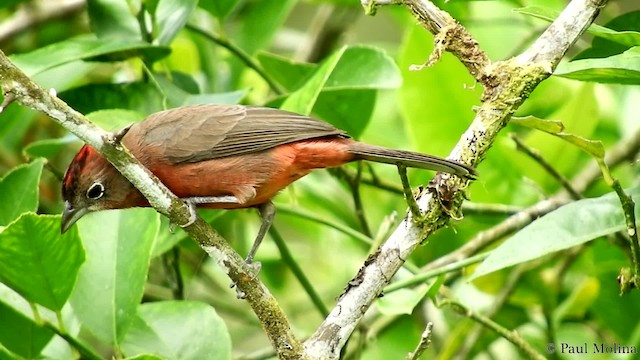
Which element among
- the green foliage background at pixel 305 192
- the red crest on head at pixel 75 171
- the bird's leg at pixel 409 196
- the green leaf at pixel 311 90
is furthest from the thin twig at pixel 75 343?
the bird's leg at pixel 409 196

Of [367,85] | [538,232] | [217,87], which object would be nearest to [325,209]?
[217,87]

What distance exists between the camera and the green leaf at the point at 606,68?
2.43 meters

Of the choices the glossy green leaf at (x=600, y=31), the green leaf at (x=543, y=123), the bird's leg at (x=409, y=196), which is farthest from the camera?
the green leaf at (x=543, y=123)

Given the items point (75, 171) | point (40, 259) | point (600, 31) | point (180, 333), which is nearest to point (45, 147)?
point (75, 171)

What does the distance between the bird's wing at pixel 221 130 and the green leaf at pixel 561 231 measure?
0.84 metres

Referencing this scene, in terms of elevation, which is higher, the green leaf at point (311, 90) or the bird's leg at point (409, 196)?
the green leaf at point (311, 90)

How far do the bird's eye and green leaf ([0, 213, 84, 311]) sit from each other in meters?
0.42

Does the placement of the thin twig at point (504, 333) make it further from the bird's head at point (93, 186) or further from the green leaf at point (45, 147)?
the green leaf at point (45, 147)

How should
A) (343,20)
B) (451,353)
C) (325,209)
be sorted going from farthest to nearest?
(343,20) → (325,209) → (451,353)

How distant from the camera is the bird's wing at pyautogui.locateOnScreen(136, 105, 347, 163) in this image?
325 centimetres

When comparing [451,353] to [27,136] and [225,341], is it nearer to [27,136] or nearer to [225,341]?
[225,341]

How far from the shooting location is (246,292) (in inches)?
99.3

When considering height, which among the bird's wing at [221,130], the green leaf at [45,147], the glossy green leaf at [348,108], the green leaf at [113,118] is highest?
the glossy green leaf at [348,108]

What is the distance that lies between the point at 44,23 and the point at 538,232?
296 cm
